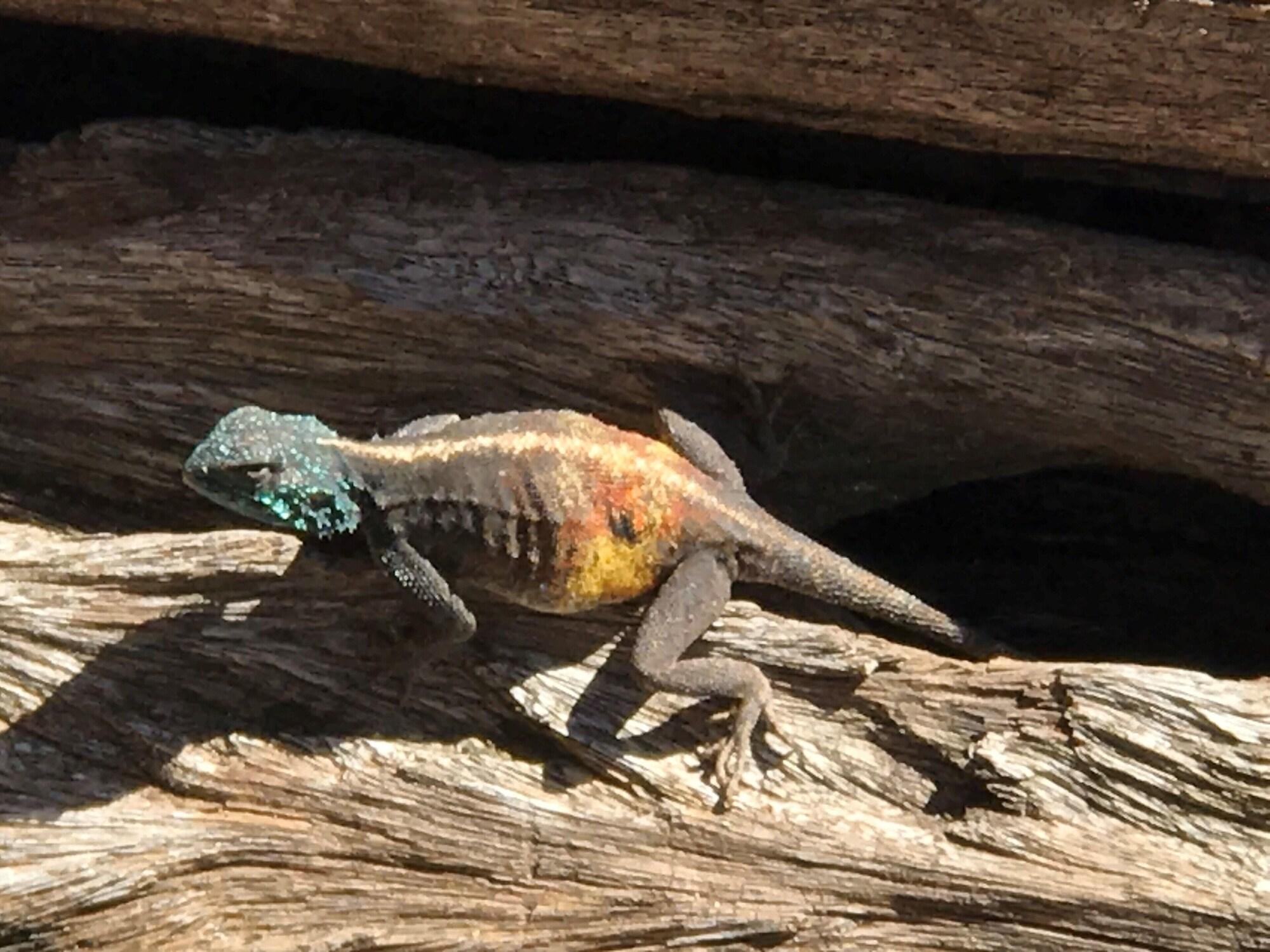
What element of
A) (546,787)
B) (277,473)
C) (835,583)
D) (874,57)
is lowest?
(546,787)

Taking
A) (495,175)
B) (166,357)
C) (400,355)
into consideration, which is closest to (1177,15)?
(495,175)

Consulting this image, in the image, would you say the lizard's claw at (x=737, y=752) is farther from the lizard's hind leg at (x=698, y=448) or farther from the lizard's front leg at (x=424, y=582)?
the lizard's front leg at (x=424, y=582)

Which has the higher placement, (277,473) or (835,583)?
(277,473)

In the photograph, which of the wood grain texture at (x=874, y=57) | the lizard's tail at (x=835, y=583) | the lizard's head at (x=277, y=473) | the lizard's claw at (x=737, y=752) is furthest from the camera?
the lizard's tail at (x=835, y=583)

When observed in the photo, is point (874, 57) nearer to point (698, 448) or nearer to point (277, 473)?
point (698, 448)

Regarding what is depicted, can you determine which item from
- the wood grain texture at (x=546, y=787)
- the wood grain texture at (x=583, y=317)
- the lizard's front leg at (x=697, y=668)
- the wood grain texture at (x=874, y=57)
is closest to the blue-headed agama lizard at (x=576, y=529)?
the lizard's front leg at (x=697, y=668)

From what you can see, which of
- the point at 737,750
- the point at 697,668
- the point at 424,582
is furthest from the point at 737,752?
the point at 424,582

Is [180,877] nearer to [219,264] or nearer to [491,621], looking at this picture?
[491,621]
